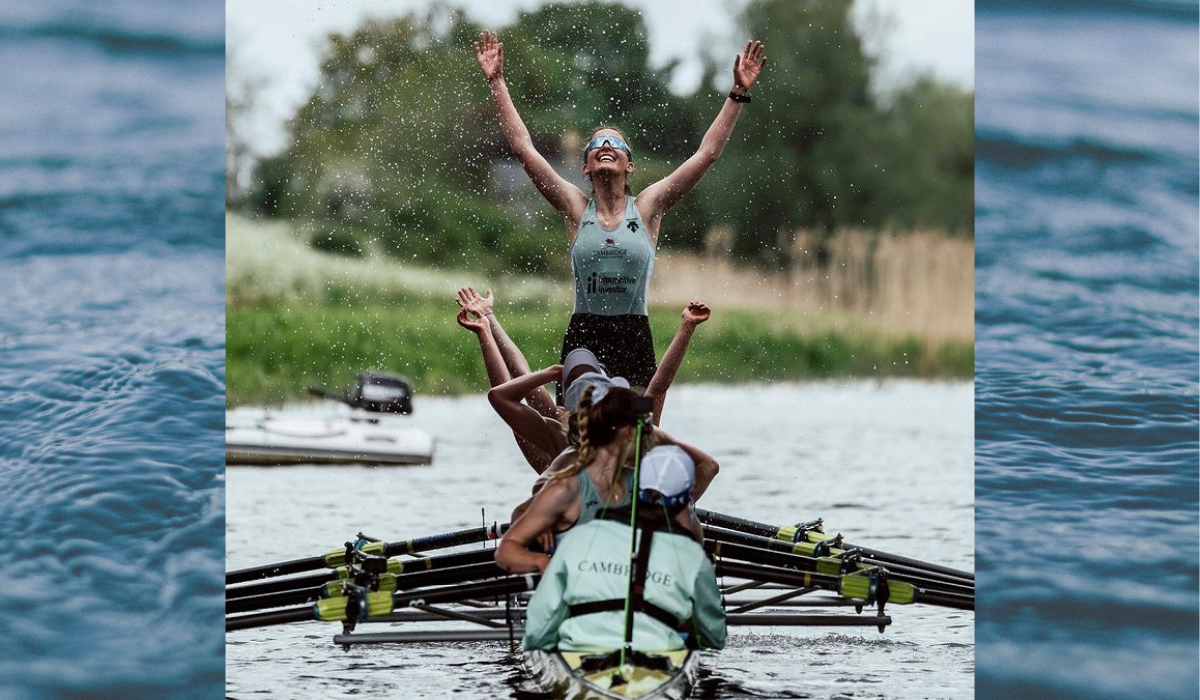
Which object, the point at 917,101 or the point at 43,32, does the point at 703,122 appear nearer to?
the point at 917,101

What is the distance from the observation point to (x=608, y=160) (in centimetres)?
700

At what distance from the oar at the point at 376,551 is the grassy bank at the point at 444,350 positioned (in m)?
11.4

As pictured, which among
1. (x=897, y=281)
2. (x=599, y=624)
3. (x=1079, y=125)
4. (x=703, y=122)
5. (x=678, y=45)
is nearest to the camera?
(x=599, y=624)

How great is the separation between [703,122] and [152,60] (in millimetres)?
13252

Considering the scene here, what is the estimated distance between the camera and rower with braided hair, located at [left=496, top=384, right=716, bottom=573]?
5.55 m

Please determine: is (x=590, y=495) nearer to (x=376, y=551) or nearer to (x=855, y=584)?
(x=855, y=584)

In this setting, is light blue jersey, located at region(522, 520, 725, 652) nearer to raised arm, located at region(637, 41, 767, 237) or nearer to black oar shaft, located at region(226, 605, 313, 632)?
black oar shaft, located at region(226, 605, 313, 632)

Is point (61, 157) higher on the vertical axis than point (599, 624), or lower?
higher

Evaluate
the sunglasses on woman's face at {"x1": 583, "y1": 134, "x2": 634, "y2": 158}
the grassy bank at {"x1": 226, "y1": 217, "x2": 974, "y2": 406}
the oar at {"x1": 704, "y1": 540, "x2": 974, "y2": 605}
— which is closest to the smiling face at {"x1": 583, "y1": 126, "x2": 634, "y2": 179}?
the sunglasses on woman's face at {"x1": 583, "y1": 134, "x2": 634, "y2": 158}

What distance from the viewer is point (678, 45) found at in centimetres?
1772

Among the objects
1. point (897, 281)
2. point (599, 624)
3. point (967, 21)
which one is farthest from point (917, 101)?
point (599, 624)

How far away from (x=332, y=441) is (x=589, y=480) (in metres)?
9.78

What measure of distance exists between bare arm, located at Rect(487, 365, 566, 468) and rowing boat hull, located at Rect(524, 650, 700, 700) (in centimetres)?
113

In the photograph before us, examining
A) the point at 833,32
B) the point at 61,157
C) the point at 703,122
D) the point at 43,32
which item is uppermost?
the point at 833,32
